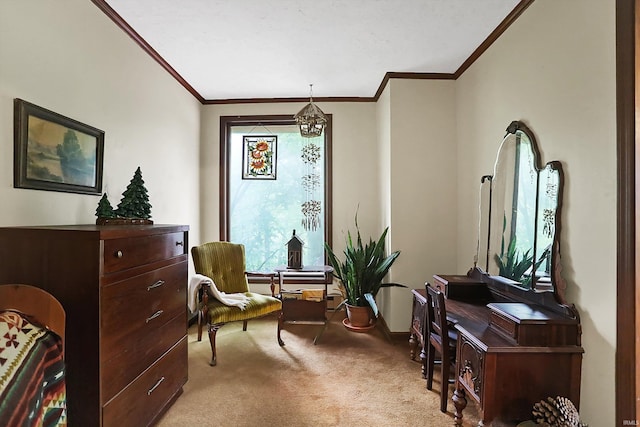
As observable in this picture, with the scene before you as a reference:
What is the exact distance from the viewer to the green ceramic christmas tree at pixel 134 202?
77.1 inches

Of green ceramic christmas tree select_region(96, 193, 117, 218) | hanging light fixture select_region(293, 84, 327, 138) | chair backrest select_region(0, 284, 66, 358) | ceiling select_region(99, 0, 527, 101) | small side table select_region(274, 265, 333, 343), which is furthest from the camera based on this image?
small side table select_region(274, 265, 333, 343)

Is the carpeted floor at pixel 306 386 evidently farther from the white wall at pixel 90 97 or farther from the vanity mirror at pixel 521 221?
the white wall at pixel 90 97

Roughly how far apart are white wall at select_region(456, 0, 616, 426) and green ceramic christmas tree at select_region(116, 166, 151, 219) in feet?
8.06

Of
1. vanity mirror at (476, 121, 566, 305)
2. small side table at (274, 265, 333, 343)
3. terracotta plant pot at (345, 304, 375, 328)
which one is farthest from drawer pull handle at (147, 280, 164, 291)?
vanity mirror at (476, 121, 566, 305)

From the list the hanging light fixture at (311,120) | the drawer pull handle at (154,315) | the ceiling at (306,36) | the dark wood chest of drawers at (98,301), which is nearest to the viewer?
the dark wood chest of drawers at (98,301)

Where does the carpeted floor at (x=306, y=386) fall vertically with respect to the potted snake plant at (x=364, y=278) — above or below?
below

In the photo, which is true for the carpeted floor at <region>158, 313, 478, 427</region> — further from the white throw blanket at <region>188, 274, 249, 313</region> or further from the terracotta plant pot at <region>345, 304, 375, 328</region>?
the white throw blanket at <region>188, 274, 249, 313</region>

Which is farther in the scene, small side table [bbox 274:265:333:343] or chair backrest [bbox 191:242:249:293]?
small side table [bbox 274:265:333:343]

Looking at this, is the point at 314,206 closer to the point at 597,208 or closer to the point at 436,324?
the point at 436,324

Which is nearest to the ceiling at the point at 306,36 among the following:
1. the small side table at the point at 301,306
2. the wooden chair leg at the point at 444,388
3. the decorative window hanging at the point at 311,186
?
the decorative window hanging at the point at 311,186

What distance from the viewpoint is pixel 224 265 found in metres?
3.13

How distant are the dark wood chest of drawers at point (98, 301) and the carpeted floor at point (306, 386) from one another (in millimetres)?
523

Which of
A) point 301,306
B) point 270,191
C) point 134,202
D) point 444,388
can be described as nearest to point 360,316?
point 301,306

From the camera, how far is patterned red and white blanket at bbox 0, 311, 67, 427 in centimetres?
94
